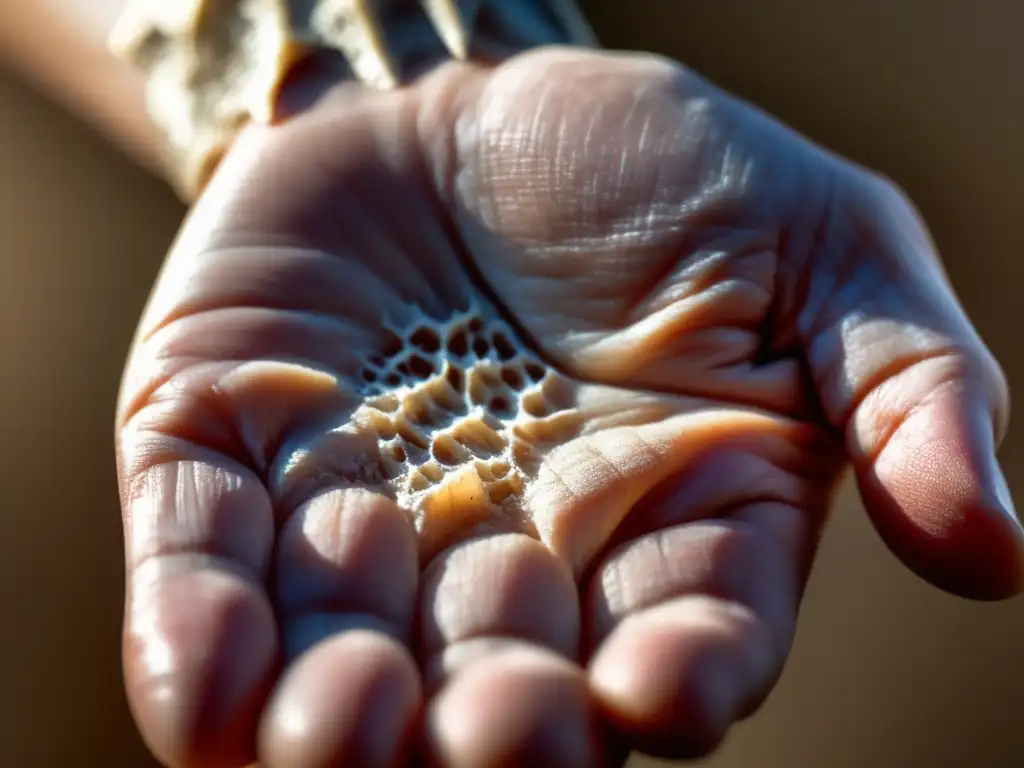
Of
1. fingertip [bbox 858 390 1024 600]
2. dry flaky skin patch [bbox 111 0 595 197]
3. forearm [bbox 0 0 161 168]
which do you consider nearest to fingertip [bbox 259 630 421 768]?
fingertip [bbox 858 390 1024 600]

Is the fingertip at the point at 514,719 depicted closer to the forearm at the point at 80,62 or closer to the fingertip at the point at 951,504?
the fingertip at the point at 951,504

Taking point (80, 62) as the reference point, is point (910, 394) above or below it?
below

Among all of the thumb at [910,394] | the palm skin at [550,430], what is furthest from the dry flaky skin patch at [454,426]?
the thumb at [910,394]

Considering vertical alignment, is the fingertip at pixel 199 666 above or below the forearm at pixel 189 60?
below

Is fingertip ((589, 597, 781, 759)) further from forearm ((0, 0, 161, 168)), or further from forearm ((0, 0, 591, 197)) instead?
forearm ((0, 0, 161, 168))

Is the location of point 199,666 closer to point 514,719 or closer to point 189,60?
point 514,719

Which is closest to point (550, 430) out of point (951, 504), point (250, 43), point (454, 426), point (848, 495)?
point (454, 426)
